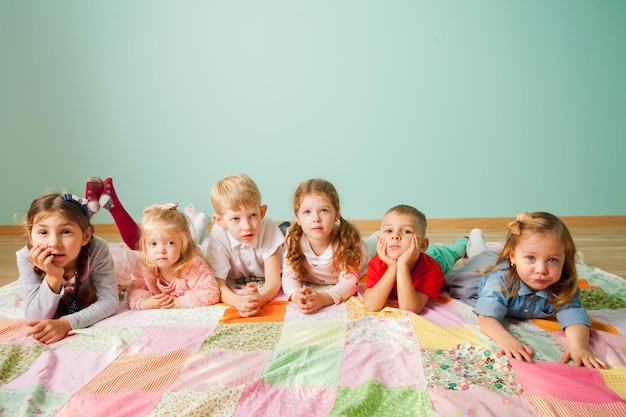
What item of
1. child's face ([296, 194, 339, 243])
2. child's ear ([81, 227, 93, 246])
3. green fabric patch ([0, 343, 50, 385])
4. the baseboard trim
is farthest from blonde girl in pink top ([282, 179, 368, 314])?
the baseboard trim

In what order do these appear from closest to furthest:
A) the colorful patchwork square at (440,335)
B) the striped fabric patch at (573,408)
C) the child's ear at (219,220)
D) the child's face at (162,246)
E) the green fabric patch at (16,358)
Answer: the striped fabric patch at (573,408), the green fabric patch at (16,358), the colorful patchwork square at (440,335), the child's face at (162,246), the child's ear at (219,220)

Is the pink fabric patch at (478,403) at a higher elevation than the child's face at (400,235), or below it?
below

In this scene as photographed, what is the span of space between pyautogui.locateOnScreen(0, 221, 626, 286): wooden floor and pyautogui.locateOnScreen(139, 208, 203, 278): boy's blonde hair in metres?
1.04

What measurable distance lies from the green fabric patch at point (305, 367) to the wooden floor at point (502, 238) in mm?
1686

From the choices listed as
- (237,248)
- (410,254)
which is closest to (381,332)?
(410,254)

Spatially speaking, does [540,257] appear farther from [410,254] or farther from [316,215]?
[316,215]

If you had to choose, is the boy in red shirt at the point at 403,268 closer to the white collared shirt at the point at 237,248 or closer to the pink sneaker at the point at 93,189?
the white collared shirt at the point at 237,248

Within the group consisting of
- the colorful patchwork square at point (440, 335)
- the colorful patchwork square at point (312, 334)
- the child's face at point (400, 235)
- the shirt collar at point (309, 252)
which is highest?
the child's face at point (400, 235)

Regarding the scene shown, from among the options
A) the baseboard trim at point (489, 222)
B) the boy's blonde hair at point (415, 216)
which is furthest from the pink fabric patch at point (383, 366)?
the baseboard trim at point (489, 222)

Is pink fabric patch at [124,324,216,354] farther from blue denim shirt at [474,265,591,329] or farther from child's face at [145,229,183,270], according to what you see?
blue denim shirt at [474,265,591,329]

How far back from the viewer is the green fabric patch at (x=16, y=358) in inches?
51.5

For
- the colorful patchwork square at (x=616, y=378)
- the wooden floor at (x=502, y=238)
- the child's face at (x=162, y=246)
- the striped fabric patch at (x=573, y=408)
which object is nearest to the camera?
the striped fabric patch at (x=573, y=408)

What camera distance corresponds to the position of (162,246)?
1780 mm

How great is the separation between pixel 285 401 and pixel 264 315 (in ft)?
1.83
